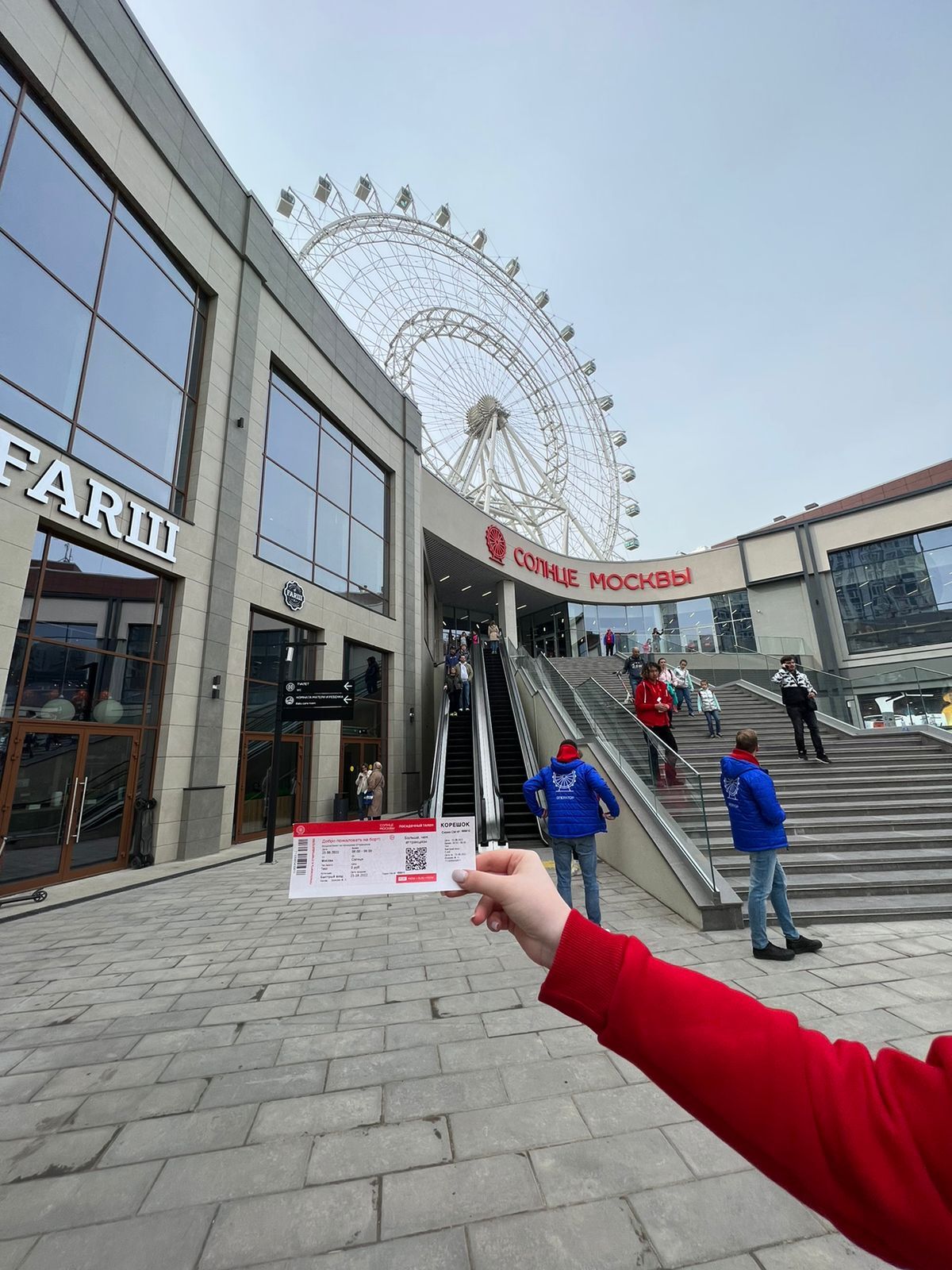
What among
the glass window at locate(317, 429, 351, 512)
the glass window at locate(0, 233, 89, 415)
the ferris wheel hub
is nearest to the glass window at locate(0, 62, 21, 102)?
the glass window at locate(0, 233, 89, 415)

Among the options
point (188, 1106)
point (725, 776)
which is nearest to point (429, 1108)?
point (188, 1106)

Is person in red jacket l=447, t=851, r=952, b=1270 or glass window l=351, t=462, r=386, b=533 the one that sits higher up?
glass window l=351, t=462, r=386, b=533

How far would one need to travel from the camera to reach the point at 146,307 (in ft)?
35.1

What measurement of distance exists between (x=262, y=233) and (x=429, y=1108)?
17013 mm

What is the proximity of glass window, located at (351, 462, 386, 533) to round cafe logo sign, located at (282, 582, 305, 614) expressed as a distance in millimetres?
4081

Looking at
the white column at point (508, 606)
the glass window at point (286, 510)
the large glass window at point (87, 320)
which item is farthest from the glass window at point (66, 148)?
the white column at point (508, 606)

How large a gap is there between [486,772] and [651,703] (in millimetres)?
3460

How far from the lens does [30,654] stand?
26.2 feet

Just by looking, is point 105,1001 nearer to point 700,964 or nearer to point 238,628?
point 700,964

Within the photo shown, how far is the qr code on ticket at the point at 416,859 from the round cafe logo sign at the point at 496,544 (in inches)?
960

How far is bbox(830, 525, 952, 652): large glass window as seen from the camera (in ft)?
78.3

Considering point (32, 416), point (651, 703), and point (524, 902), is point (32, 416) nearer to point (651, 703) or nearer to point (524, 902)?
point (524, 902)

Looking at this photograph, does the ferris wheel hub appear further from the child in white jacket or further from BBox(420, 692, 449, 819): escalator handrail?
the child in white jacket

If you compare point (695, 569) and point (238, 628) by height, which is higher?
point (695, 569)
